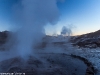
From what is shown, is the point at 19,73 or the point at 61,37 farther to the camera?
the point at 61,37

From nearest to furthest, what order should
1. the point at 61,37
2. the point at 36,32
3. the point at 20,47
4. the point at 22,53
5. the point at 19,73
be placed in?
the point at 19,73 → the point at 22,53 → the point at 20,47 → the point at 36,32 → the point at 61,37

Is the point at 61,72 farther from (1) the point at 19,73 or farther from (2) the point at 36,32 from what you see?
(2) the point at 36,32

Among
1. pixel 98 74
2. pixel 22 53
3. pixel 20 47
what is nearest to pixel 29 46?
pixel 20 47

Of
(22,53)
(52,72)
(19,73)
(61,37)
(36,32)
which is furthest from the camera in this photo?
(61,37)

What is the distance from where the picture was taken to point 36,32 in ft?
84.7

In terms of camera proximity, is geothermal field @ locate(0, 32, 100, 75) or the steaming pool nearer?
the steaming pool

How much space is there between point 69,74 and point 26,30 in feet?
46.3

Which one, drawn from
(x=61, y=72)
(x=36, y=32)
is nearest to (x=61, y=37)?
(x=36, y=32)

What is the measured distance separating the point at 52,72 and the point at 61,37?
109070 mm

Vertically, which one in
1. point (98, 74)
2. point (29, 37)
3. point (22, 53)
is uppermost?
point (29, 37)

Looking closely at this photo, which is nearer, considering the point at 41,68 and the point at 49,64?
the point at 41,68

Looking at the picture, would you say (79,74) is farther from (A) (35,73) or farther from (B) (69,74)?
(A) (35,73)

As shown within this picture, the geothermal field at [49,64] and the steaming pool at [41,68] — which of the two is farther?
the geothermal field at [49,64]

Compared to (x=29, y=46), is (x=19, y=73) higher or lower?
lower
